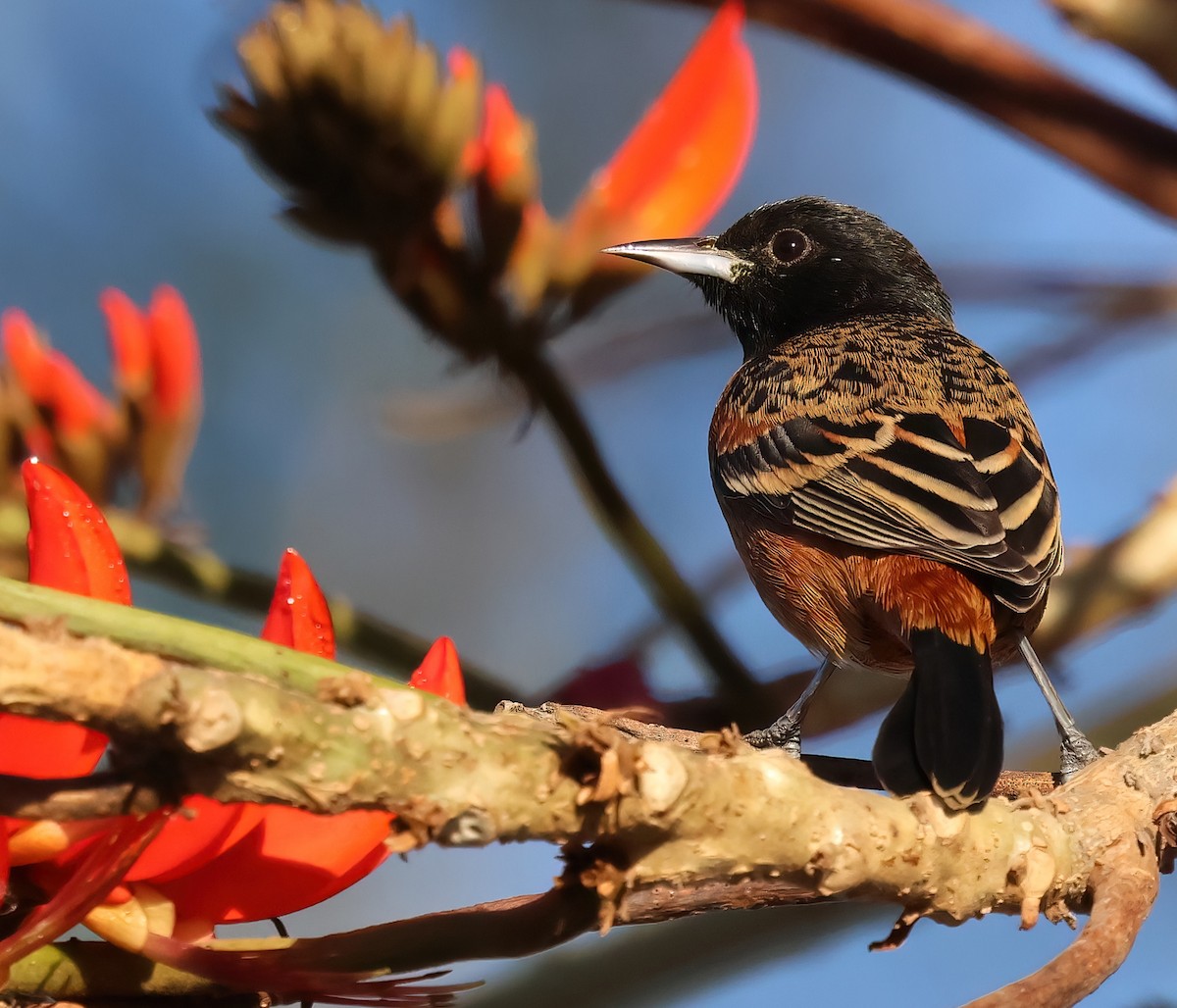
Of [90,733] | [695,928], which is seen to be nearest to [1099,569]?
[695,928]

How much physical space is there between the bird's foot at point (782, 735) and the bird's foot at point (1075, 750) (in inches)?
19.1

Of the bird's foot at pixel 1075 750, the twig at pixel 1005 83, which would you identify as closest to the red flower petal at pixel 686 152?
the twig at pixel 1005 83

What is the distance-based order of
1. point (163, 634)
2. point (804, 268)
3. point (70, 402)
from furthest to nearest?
point (804, 268) → point (70, 402) → point (163, 634)

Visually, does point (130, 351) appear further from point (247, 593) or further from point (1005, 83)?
point (1005, 83)

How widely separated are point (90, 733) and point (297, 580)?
23 cm

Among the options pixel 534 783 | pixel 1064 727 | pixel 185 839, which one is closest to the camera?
pixel 534 783

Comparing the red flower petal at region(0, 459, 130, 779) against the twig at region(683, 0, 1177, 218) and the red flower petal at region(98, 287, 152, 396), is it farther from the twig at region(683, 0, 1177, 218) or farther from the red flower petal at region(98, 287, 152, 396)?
the twig at region(683, 0, 1177, 218)

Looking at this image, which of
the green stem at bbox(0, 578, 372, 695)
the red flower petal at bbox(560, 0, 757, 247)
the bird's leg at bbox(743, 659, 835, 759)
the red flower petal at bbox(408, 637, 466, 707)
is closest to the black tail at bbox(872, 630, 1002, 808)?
the bird's leg at bbox(743, 659, 835, 759)

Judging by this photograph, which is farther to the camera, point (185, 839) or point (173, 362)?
point (173, 362)

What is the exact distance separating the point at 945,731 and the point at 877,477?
116cm

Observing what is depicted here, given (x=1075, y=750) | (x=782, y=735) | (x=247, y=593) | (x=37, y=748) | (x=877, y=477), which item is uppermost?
(x=877, y=477)

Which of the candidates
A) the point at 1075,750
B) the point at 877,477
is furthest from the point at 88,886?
the point at 877,477

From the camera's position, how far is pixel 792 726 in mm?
2855

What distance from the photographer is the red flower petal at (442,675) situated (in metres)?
1.25
